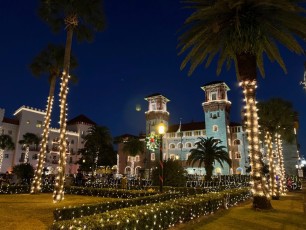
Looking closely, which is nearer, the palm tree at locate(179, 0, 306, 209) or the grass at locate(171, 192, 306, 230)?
the grass at locate(171, 192, 306, 230)

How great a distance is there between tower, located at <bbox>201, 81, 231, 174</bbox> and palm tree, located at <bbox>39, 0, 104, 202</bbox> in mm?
51029

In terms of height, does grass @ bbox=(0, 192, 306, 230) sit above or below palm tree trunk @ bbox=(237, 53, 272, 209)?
below

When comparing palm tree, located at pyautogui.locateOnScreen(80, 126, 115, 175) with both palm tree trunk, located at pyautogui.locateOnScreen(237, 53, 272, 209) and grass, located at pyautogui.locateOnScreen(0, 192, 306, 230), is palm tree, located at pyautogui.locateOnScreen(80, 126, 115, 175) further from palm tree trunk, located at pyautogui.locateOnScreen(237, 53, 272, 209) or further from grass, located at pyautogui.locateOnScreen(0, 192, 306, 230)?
palm tree trunk, located at pyautogui.locateOnScreen(237, 53, 272, 209)

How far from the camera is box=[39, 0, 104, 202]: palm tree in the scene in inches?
683

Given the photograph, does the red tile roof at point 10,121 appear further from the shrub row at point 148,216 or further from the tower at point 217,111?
the shrub row at point 148,216

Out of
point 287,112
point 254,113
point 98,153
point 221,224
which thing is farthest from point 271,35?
point 98,153

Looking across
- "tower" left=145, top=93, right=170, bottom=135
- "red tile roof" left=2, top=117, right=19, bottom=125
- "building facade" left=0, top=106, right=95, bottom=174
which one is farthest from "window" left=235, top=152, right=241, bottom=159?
"red tile roof" left=2, top=117, right=19, bottom=125

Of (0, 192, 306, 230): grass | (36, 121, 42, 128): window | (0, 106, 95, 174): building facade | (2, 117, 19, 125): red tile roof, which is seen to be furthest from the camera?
(36, 121, 42, 128): window

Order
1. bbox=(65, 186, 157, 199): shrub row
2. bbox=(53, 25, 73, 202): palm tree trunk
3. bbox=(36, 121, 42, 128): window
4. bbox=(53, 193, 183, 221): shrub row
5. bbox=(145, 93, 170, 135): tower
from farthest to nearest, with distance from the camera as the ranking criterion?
bbox=(145, 93, 170, 135): tower < bbox=(36, 121, 42, 128): window < bbox=(65, 186, 157, 199): shrub row < bbox=(53, 25, 73, 202): palm tree trunk < bbox=(53, 193, 183, 221): shrub row

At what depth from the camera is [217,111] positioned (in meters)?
66.6

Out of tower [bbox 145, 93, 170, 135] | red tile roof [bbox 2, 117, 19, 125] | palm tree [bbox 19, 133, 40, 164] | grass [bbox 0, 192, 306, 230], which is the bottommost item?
grass [bbox 0, 192, 306, 230]

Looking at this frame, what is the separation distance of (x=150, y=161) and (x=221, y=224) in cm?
6470

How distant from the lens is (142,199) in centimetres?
1152

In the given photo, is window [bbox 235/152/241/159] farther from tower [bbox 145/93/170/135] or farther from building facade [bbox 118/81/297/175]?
tower [bbox 145/93/170/135]
